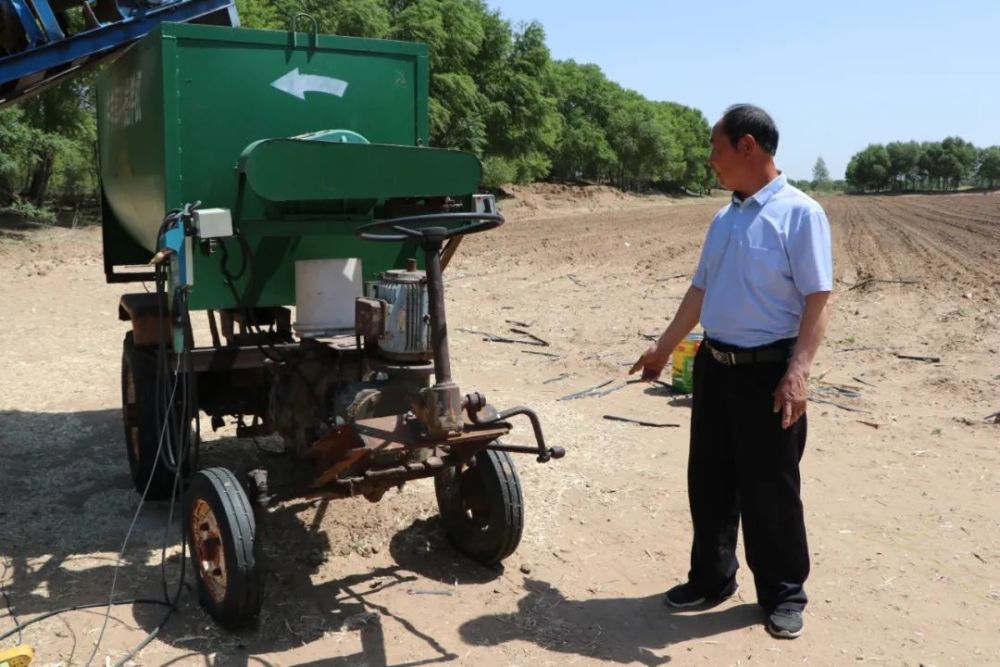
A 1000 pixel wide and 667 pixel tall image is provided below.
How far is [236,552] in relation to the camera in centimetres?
364

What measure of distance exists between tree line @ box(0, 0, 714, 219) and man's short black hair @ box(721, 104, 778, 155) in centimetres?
1358

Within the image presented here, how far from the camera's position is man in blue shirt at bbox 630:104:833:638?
11.7ft

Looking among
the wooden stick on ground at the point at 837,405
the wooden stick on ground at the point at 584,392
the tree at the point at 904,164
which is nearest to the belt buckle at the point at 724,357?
the wooden stick on ground at the point at 584,392

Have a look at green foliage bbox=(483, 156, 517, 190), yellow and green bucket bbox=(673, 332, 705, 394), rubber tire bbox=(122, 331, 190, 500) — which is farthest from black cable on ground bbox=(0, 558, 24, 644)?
green foliage bbox=(483, 156, 517, 190)

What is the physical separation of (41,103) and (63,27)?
54.5 ft

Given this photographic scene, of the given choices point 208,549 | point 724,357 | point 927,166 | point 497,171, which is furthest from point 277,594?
point 927,166

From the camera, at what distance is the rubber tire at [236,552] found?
3654 mm

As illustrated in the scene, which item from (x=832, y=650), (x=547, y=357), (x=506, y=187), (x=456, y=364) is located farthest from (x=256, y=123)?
(x=506, y=187)

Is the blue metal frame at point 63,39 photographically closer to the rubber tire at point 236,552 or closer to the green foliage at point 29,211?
the rubber tire at point 236,552

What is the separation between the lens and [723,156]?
3719 mm

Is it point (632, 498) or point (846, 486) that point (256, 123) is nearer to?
point (632, 498)

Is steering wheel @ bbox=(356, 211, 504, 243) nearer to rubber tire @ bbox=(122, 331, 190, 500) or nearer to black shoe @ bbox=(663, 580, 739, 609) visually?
black shoe @ bbox=(663, 580, 739, 609)

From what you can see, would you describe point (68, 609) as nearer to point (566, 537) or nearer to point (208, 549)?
point (208, 549)

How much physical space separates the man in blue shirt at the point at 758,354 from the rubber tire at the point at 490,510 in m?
0.85
